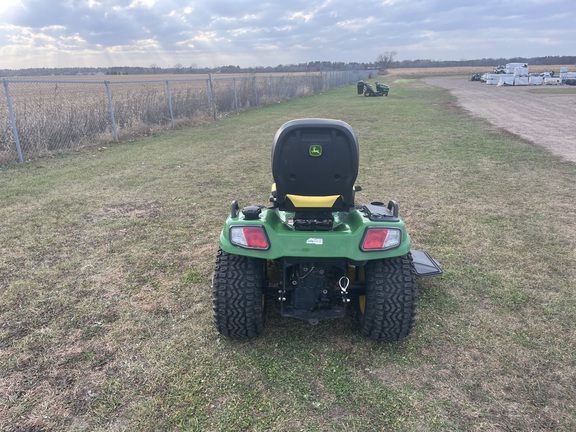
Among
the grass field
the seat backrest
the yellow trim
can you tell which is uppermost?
the seat backrest

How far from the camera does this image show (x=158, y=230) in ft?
16.3

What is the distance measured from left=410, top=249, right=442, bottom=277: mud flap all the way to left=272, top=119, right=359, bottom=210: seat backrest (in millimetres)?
1201

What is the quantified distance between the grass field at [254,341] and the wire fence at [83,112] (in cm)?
318

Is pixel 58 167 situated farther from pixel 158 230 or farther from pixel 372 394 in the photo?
pixel 372 394

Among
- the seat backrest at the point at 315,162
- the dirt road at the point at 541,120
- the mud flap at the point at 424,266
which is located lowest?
the mud flap at the point at 424,266

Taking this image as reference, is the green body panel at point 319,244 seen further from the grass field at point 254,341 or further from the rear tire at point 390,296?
the grass field at point 254,341

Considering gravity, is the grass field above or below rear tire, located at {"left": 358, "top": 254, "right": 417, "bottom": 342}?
below

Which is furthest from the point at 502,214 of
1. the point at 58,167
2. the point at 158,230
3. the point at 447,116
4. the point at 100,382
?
the point at 447,116

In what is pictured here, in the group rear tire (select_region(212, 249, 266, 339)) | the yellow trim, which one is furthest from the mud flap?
rear tire (select_region(212, 249, 266, 339))

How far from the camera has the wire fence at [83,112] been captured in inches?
350

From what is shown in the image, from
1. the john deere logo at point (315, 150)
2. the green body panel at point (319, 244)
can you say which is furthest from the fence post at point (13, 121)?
the john deere logo at point (315, 150)

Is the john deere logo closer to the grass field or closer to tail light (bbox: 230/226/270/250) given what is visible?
tail light (bbox: 230/226/270/250)

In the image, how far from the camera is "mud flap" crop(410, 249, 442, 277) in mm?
3504

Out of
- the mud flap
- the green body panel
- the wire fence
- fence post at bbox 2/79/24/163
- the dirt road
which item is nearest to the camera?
the green body panel
